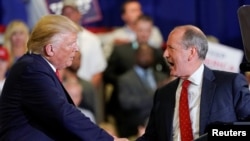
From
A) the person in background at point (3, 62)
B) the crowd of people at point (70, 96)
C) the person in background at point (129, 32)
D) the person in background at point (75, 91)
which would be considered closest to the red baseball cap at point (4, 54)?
the person in background at point (3, 62)

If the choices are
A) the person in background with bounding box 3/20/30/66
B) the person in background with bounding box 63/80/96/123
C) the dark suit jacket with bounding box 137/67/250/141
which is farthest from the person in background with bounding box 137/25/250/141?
the person in background with bounding box 3/20/30/66

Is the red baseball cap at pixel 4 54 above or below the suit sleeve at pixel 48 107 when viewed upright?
below

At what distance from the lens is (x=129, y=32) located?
27.8 feet

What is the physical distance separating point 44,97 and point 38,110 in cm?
7

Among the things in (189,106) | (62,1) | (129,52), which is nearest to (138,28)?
(129,52)

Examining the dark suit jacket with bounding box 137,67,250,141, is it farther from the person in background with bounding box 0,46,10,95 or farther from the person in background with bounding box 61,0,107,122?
the person in background with bounding box 61,0,107,122

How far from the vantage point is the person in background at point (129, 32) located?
27.4ft

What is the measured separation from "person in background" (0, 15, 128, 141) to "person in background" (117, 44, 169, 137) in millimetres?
3133

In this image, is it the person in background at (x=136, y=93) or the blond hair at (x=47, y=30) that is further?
the person in background at (x=136, y=93)

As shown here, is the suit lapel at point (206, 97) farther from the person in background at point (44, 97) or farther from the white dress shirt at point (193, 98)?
the person in background at point (44, 97)

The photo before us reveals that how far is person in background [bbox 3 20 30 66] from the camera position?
298 inches

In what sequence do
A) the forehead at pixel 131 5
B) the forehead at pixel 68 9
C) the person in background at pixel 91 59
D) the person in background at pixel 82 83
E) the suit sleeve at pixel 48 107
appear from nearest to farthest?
1. the suit sleeve at pixel 48 107
2. the person in background at pixel 82 83
3. the forehead at pixel 68 9
4. the person in background at pixel 91 59
5. the forehead at pixel 131 5

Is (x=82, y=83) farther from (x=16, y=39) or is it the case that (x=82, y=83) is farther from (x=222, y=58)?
(x=222, y=58)

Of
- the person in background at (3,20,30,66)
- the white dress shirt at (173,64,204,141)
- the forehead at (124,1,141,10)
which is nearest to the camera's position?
the white dress shirt at (173,64,204,141)
